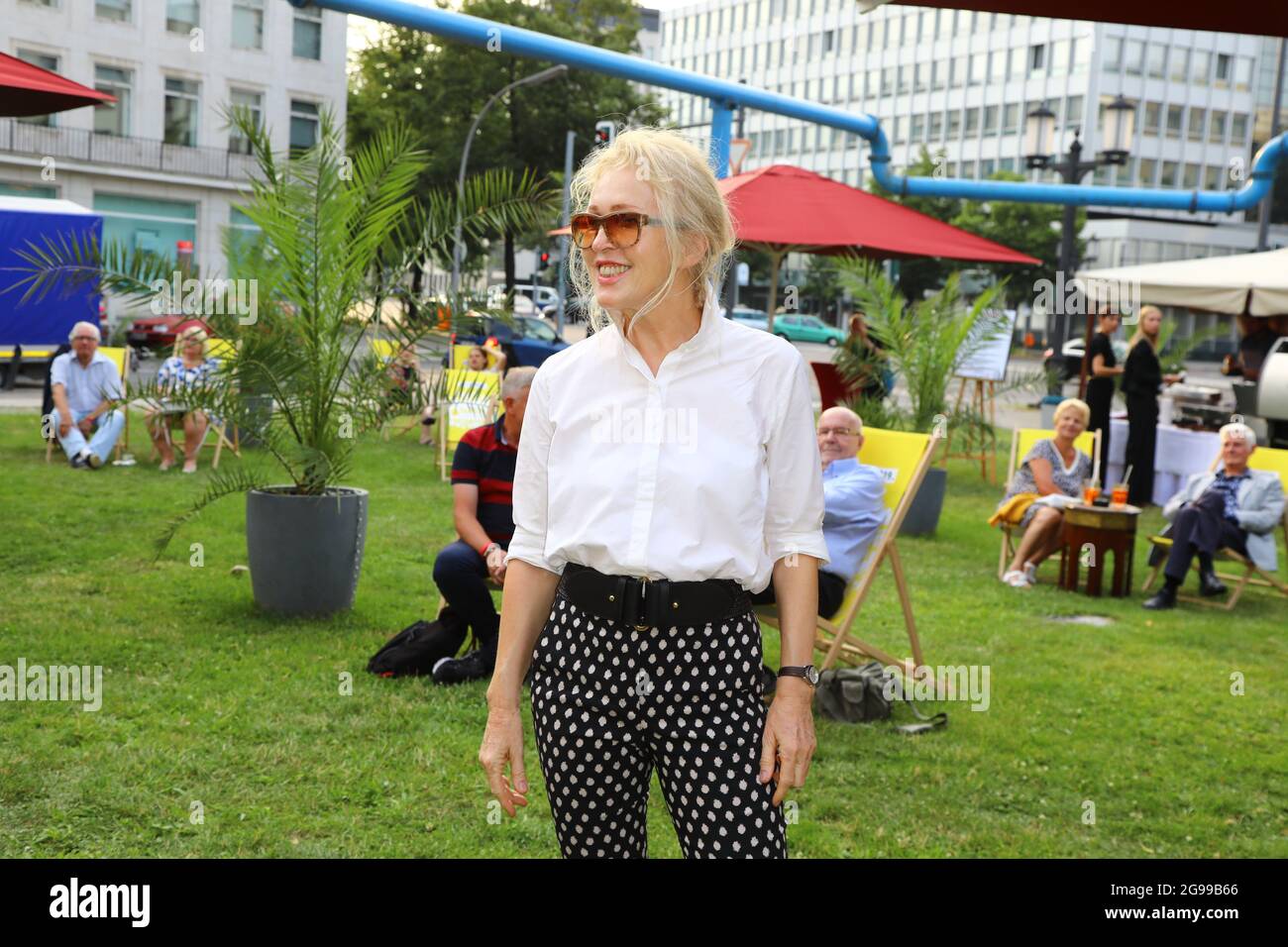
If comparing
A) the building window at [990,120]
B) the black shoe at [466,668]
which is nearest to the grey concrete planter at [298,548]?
the black shoe at [466,668]

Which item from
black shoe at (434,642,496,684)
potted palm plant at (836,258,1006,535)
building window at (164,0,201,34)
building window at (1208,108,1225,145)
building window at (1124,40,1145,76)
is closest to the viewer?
black shoe at (434,642,496,684)

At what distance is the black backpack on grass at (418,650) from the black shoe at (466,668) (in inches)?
4.0

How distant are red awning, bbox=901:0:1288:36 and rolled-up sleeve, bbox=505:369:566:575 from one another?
1612 mm

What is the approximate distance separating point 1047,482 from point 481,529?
512 centimetres

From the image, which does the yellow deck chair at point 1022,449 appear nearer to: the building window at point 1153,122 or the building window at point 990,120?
the building window at point 1153,122

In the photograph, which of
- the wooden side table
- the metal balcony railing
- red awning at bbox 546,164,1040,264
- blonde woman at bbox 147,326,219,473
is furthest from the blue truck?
the wooden side table

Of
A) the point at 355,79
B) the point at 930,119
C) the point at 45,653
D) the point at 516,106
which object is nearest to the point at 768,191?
the point at 45,653

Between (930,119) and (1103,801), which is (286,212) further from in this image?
(930,119)

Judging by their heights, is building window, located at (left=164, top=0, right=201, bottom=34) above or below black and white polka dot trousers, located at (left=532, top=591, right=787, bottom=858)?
above

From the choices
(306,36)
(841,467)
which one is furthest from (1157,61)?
(841,467)

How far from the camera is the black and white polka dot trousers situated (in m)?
2.40

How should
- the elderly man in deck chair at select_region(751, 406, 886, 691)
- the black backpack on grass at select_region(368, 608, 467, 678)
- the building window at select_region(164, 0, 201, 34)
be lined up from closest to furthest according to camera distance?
the black backpack on grass at select_region(368, 608, 467, 678) → the elderly man in deck chair at select_region(751, 406, 886, 691) → the building window at select_region(164, 0, 201, 34)

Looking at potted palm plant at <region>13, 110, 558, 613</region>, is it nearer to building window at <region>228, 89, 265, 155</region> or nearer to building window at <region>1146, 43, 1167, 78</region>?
building window at <region>228, 89, 265, 155</region>

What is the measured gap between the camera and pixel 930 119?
8512cm
